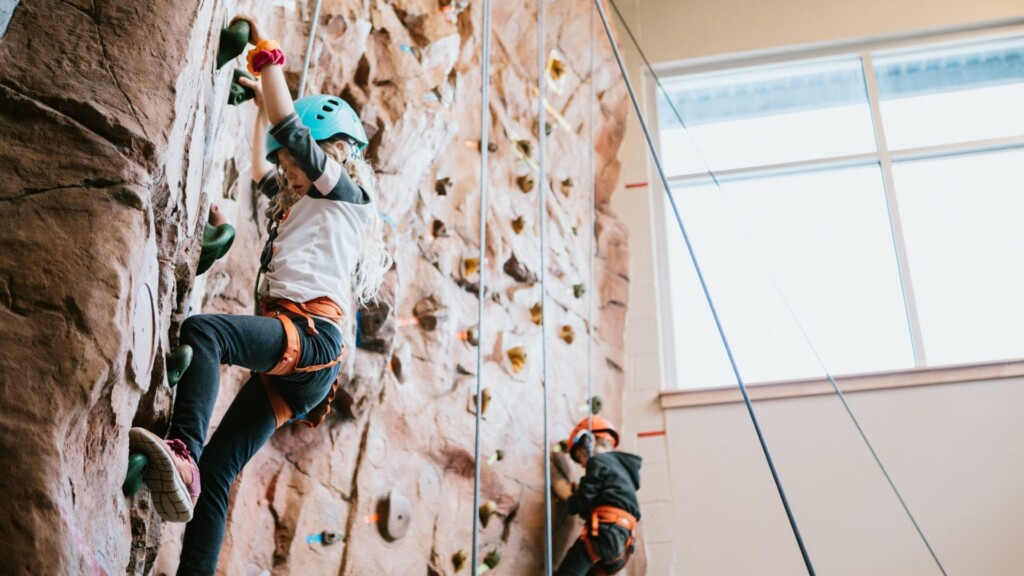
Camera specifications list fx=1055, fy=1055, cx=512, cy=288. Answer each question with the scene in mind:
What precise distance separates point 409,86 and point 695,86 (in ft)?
10.7

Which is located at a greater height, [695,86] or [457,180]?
[695,86]

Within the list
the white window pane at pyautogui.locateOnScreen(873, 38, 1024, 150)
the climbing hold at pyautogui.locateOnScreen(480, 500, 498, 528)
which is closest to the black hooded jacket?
the climbing hold at pyautogui.locateOnScreen(480, 500, 498, 528)

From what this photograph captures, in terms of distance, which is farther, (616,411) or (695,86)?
(695,86)

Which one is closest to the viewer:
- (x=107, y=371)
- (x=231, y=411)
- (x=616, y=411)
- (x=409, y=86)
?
(x=107, y=371)

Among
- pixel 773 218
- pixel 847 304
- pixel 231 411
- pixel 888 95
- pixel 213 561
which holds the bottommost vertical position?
pixel 213 561

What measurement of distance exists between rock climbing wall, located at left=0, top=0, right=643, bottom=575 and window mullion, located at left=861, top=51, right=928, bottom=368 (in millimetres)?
1565

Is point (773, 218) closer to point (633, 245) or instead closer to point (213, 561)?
point (633, 245)

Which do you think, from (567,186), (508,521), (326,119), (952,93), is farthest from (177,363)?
(952,93)

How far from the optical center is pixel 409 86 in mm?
3684

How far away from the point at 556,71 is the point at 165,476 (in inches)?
154

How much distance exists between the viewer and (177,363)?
1857mm

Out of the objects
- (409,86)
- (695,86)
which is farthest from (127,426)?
(695,86)

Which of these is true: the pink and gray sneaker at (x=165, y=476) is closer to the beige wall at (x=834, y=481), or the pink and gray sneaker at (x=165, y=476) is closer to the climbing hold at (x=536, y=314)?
the climbing hold at (x=536, y=314)

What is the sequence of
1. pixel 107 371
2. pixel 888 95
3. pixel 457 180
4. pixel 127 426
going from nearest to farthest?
pixel 107 371 → pixel 127 426 → pixel 457 180 → pixel 888 95
